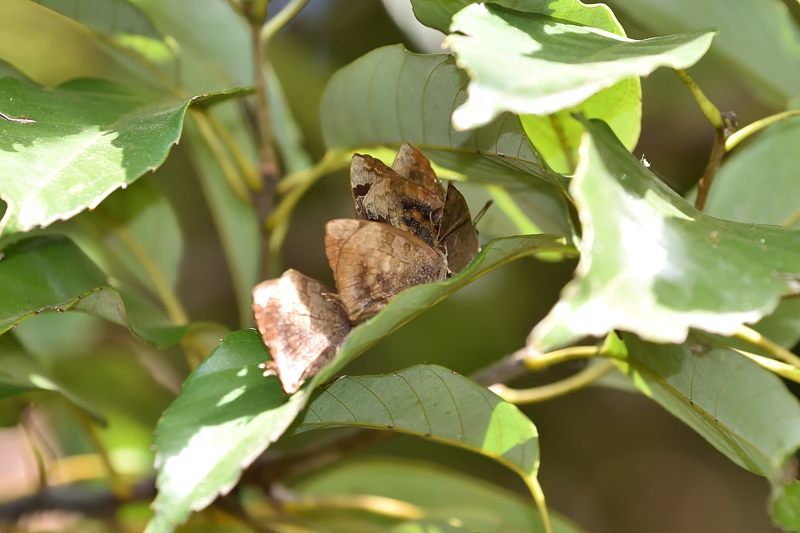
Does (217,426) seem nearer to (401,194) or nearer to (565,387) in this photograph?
(401,194)

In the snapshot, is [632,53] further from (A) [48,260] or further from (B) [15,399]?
(B) [15,399]

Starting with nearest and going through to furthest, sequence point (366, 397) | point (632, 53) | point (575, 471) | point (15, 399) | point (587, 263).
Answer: point (587, 263) < point (632, 53) < point (366, 397) < point (15, 399) < point (575, 471)

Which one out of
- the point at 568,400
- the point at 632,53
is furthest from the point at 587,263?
the point at 568,400

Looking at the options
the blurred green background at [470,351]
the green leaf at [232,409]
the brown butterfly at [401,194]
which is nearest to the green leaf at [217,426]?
the green leaf at [232,409]

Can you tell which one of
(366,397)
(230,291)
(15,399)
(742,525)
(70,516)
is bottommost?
(742,525)

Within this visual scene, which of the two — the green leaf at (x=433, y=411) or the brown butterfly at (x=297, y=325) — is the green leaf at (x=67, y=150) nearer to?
the brown butterfly at (x=297, y=325)

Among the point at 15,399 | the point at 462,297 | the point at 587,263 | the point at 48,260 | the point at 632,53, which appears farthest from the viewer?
the point at 462,297

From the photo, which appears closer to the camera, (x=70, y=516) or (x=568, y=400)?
(x=70, y=516)
